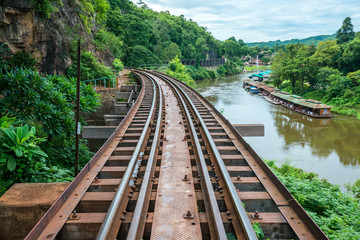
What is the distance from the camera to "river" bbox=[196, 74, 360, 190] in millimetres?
15067

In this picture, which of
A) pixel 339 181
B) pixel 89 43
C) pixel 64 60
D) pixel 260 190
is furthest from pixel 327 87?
pixel 260 190

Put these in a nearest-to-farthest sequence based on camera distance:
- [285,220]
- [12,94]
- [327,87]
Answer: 1. [285,220]
2. [12,94]
3. [327,87]

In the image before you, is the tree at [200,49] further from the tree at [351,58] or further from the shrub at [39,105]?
the shrub at [39,105]

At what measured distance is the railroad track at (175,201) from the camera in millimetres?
2740

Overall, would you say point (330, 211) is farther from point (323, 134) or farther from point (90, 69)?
point (323, 134)

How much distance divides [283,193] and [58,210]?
2713mm

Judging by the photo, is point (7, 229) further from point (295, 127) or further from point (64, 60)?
point (295, 127)

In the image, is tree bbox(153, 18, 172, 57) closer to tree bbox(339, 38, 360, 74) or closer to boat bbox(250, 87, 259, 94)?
boat bbox(250, 87, 259, 94)

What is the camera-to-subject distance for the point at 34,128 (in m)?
4.50

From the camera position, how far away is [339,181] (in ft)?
43.5

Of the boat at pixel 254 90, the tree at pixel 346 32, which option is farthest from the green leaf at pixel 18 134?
the tree at pixel 346 32

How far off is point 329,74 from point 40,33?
35.3m

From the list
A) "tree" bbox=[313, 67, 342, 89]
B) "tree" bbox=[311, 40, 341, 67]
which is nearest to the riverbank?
"tree" bbox=[313, 67, 342, 89]

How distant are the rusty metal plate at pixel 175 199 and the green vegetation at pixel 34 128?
6.78ft
